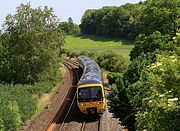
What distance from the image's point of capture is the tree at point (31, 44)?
42375 mm

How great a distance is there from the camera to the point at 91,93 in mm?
26172

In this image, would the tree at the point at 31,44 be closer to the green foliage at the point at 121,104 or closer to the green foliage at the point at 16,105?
the green foliage at the point at 16,105

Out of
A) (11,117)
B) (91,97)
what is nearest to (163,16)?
(91,97)

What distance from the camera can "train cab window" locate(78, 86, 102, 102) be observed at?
2614 centimetres

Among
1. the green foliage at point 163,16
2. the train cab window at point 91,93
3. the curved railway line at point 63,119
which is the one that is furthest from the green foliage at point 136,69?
the green foliage at point 163,16

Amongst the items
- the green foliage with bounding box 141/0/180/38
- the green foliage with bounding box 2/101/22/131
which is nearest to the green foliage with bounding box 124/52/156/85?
the green foliage with bounding box 2/101/22/131

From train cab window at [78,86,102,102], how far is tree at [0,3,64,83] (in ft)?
54.1

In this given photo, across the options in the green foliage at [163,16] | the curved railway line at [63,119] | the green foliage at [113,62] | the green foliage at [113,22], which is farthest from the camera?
the green foliage at [113,22]

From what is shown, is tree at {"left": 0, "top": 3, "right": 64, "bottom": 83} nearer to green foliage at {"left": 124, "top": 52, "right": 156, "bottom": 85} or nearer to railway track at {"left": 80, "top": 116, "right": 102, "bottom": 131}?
railway track at {"left": 80, "top": 116, "right": 102, "bottom": 131}

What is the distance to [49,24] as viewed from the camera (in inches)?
1757

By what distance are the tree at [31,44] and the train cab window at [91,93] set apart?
649 inches

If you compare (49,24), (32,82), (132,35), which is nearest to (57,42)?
(49,24)

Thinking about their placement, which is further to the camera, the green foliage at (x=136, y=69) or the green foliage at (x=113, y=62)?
the green foliage at (x=113, y=62)

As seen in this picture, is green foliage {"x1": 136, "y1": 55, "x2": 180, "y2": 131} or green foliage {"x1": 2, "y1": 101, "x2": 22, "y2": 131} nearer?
green foliage {"x1": 136, "y1": 55, "x2": 180, "y2": 131}
